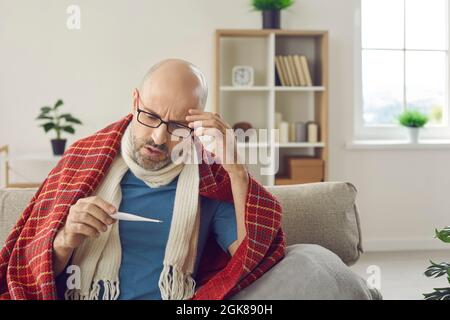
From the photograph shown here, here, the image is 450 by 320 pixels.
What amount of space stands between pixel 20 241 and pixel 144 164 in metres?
0.35

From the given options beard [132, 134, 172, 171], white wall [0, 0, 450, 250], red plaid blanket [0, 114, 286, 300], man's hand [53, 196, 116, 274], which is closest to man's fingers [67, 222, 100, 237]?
man's hand [53, 196, 116, 274]

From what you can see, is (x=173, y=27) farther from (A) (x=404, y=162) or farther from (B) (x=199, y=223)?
(B) (x=199, y=223)

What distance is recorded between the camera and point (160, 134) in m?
1.52

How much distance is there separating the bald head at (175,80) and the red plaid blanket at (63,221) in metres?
0.17

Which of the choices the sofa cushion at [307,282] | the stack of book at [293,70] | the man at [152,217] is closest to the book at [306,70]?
the stack of book at [293,70]

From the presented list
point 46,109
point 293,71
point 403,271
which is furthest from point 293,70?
point 46,109

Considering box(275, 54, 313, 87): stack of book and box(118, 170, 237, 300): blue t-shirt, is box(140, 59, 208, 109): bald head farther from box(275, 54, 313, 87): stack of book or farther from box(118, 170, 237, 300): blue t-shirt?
box(275, 54, 313, 87): stack of book

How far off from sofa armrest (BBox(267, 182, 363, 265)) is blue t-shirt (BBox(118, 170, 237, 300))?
0.63 ft

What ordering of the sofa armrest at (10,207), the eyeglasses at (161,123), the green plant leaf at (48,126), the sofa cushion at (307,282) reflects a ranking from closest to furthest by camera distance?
the sofa cushion at (307,282), the eyeglasses at (161,123), the sofa armrest at (10,207), the green plant leaf at (48,126)

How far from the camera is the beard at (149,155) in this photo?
1557 millimetres

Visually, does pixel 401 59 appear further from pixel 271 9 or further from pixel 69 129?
pixel 69 129

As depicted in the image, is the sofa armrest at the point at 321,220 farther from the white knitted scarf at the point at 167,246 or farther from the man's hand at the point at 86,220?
the man's hand at the point at 86,220

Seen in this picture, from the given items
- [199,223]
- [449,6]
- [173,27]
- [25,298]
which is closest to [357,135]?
[449,6]

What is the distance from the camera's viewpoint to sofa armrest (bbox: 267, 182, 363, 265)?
169cm
